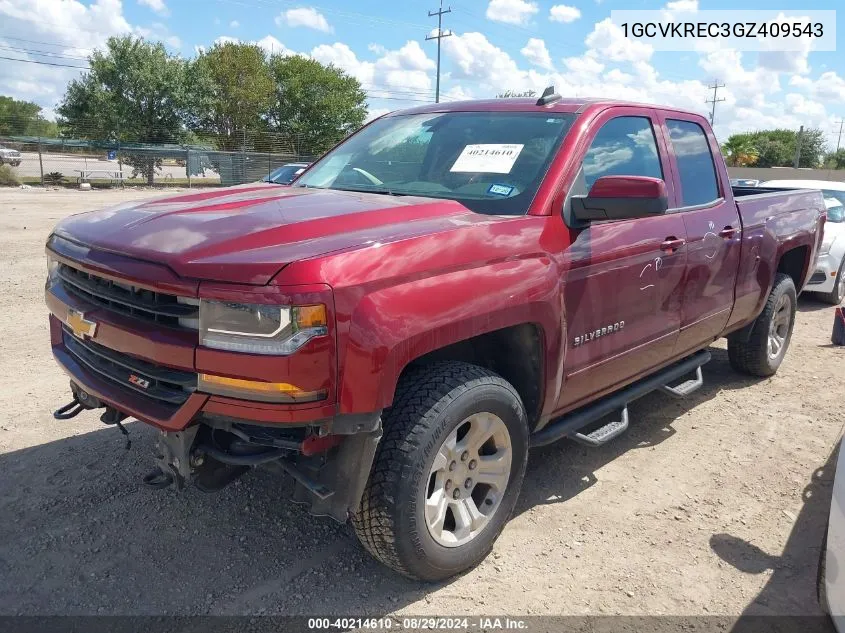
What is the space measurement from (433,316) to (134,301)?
108cm

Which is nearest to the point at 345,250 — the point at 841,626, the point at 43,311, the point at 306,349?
the point at 306,349

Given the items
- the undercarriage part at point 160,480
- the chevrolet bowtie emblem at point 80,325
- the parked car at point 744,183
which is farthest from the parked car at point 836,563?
the parked car at point 744,183

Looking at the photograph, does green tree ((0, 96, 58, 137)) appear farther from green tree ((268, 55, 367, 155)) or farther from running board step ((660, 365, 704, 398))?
running board step ((660, 365, 704, 398))

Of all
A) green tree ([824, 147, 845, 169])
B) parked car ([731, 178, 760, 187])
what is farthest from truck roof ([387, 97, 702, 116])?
green tree ([824, 147, 845, 169])

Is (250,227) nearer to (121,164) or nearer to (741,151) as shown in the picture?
(121,164)

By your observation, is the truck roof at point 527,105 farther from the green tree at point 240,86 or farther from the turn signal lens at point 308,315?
the green tree at point 240,86

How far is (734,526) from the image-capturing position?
3.38m

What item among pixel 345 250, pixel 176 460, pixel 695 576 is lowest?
pixel 695 576

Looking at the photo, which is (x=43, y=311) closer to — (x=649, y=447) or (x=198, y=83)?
(x=649, y=447)

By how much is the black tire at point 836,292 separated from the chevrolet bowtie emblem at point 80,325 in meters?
9.02

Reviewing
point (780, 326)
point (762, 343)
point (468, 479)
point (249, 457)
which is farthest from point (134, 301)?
point (780, 326)

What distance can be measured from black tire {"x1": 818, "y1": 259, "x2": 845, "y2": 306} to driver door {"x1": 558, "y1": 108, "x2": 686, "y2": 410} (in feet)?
20.4

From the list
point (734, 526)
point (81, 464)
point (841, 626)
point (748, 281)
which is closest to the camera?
point (841, 626)

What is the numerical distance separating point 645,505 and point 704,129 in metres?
2.55
